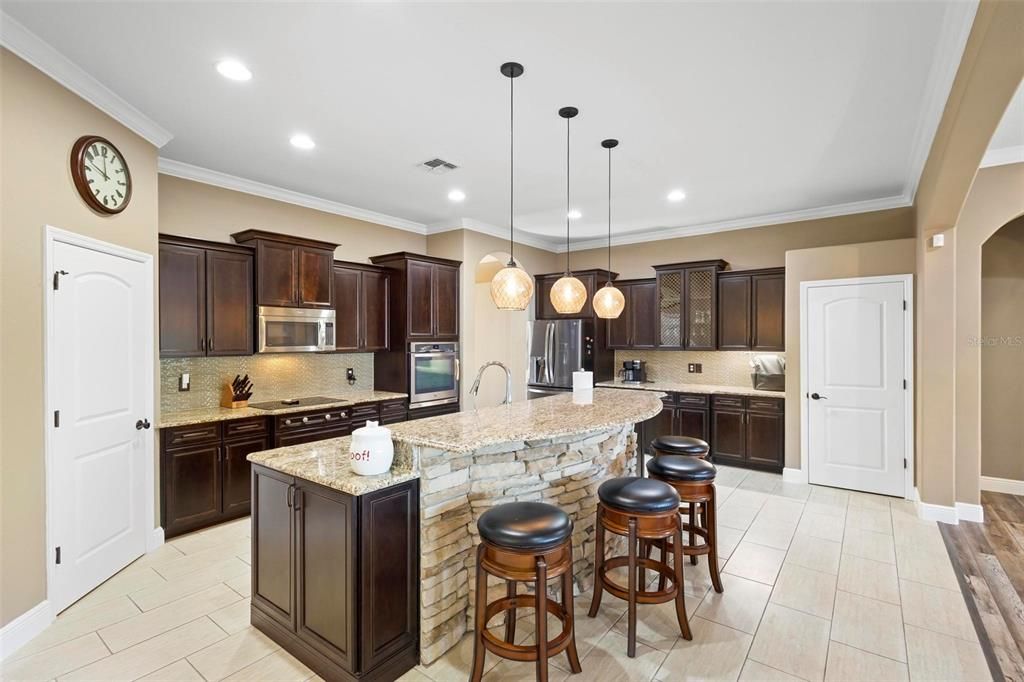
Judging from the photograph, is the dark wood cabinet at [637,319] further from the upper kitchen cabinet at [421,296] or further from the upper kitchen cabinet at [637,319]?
the upper kitchen cabinet at [421,296]

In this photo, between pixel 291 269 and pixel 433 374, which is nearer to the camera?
pixel 291 269

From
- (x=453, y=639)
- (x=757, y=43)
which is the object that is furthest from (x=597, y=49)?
(x=453, y=639)

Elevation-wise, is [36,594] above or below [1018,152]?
below

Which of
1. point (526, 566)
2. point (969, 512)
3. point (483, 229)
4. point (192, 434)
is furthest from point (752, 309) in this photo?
point (192, 434)

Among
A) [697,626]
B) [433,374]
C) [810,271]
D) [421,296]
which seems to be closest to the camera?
[697,626]

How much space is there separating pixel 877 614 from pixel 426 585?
2.50m

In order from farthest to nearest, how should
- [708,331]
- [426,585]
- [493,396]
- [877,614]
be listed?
[493,396], [708,331], [877,614], [426,585]

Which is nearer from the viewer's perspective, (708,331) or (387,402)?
(387,402)

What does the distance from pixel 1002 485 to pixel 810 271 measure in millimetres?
2668

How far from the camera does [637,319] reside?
6652 millimetres

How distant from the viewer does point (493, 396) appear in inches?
259

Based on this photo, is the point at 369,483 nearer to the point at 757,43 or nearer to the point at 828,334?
the point at 757,43

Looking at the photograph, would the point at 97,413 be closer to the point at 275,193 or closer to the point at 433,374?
the point at 275,193

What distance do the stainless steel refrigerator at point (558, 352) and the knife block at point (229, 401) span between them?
3.75m
